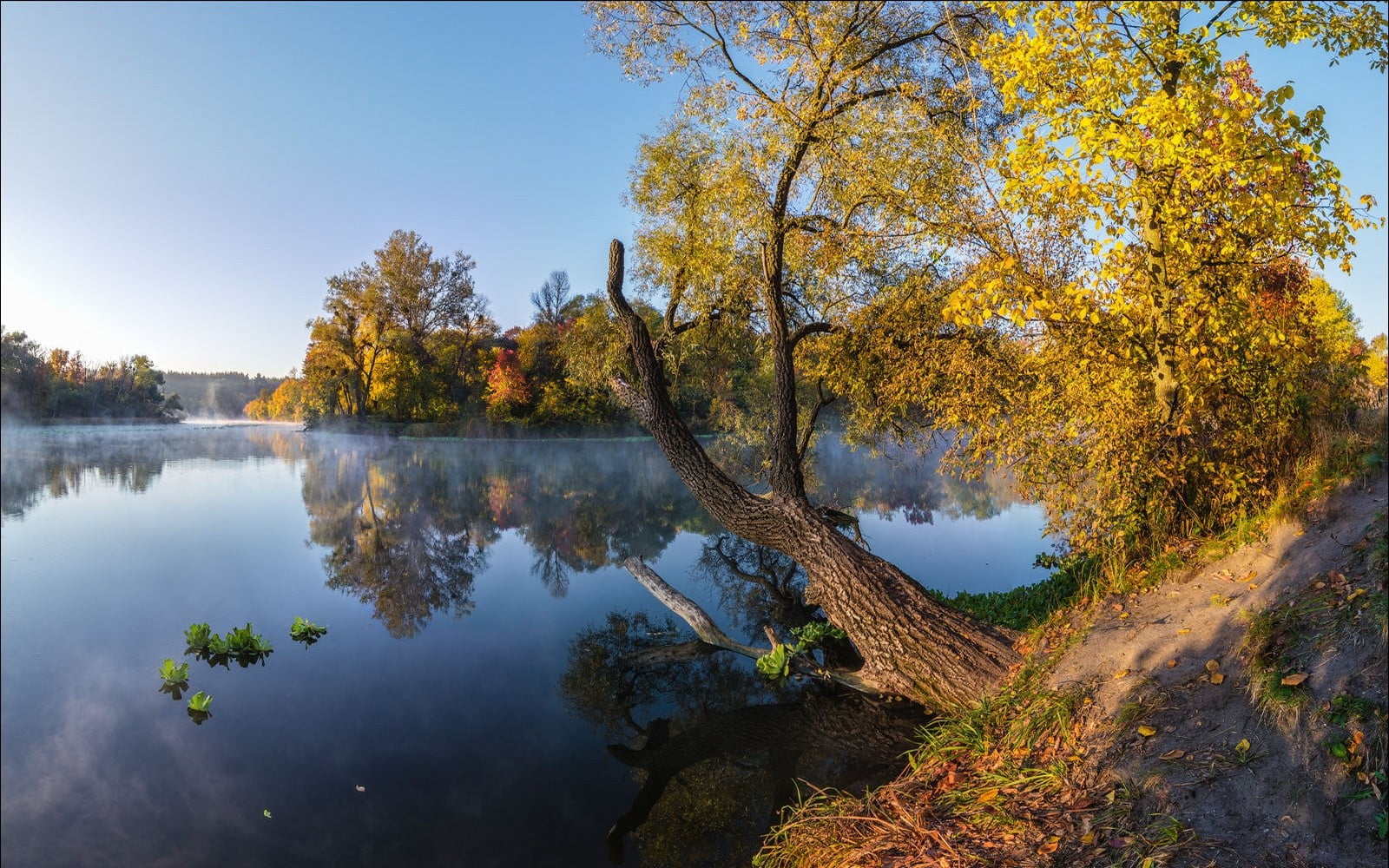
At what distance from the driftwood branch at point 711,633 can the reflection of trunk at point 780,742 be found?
217 mm

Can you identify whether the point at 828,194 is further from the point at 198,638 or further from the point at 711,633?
the point at 198,638

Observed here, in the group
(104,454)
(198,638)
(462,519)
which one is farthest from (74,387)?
(198,638)

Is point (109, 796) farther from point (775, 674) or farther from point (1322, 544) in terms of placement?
point (1322, 544)

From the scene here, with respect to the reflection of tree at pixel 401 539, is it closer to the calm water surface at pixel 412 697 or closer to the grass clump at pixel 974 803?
the calm water surface at pixel 412 697

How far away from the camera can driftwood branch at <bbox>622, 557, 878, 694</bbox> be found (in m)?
6.99

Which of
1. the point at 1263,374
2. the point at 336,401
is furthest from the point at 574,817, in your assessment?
the point at 336,401

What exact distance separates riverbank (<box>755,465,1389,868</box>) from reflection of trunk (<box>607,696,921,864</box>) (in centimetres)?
74

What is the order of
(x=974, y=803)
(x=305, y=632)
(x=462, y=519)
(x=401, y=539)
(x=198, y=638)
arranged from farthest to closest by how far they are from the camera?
(x=462, y=519), (x=401, y=539), (x=305, y=632), (x=198, y=638), (x=974, y=803)

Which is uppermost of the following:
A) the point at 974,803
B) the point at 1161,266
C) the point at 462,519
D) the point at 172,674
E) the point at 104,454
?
the point at 1161,266

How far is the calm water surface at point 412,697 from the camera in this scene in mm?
5117

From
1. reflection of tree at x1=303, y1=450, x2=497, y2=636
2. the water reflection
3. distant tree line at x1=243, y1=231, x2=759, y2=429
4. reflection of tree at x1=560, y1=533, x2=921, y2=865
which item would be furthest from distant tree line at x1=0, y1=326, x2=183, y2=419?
reflection of tree at x1=560, y1=533, x2=921, y2=865

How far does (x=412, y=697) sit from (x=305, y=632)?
2.85 metres

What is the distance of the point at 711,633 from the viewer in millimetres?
8258

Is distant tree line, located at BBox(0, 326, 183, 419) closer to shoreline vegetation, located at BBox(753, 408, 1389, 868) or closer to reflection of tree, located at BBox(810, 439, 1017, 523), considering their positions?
reflection of tree, located at BBox(810, 439, 1017, 523)
